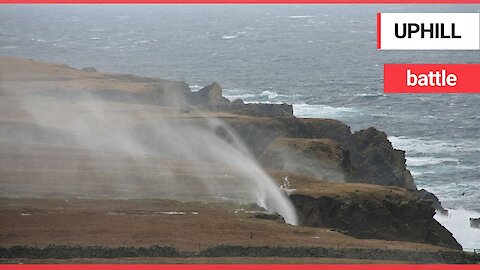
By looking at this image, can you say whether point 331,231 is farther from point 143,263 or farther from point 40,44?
point 40,44

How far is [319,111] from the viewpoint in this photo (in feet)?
218

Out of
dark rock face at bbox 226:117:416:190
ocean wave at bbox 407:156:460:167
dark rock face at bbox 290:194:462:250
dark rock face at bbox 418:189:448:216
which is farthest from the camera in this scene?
ocean wave at bbox 407:156:460:167

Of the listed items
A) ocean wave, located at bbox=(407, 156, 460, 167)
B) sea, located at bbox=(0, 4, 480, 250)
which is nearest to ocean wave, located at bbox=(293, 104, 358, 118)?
sea, located at bbox=(0, 4, 480, 250)

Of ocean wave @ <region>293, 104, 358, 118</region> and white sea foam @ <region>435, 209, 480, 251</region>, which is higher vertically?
ocean wave @ <region>293, 104, 358, 118</region>

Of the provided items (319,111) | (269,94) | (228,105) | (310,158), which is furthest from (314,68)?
(310,158)

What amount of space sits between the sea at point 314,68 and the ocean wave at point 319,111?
0.33 ft

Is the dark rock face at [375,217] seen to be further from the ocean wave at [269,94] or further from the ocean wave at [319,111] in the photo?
the ocean wave at [269,94]

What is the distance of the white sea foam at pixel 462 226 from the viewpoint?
1801 inches

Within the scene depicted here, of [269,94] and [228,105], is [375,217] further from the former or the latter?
[269,94]

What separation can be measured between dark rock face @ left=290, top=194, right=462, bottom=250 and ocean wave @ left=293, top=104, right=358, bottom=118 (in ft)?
76.1

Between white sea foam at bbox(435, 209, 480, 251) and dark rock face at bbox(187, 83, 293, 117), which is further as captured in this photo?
dark rock face at bbox(187, 83, 293, 117)

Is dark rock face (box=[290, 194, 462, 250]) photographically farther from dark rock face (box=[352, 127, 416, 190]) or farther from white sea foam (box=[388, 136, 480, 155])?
white sea foam (box=[388, 136, 480, 155])

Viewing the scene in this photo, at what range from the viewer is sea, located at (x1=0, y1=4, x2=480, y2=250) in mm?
59188

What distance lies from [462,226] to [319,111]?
1951 cm
